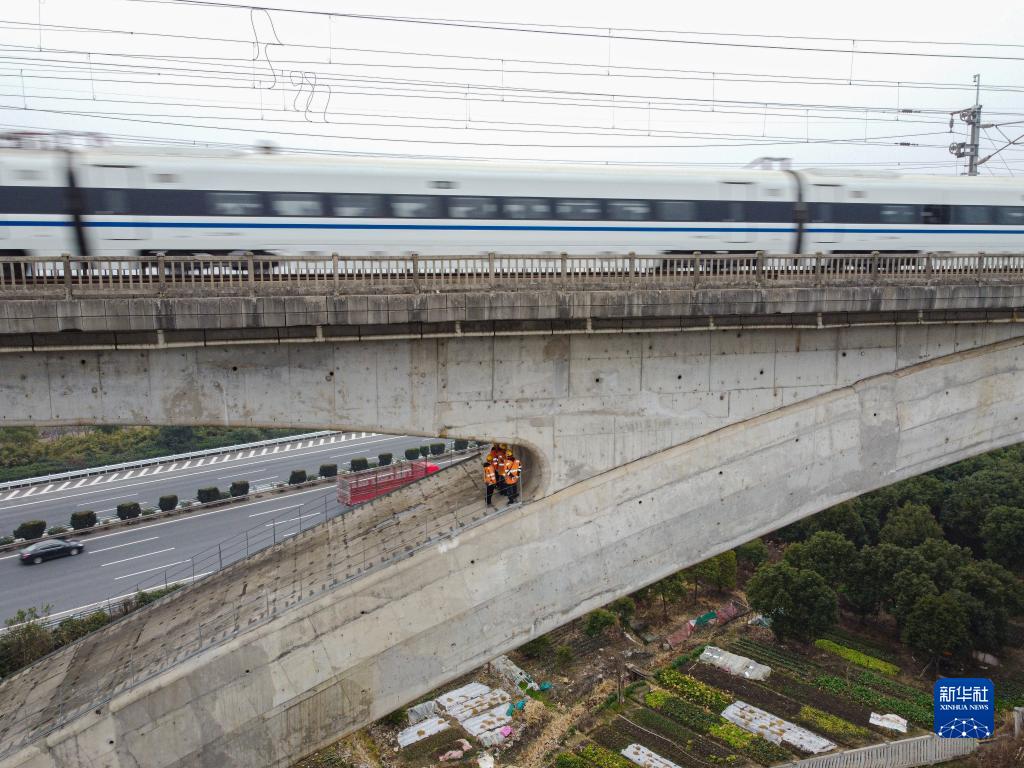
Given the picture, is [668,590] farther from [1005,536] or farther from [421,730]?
[1005,536]

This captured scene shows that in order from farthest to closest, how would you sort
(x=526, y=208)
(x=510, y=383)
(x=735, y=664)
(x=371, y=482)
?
1. (x=371, y=482)
2. (x=735, y=664)
3. (x=526, y=208)
4. (x=510, y=383)

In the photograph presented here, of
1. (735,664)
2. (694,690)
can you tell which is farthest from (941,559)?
(694,690)

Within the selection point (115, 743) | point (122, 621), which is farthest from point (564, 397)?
point (122, 621)

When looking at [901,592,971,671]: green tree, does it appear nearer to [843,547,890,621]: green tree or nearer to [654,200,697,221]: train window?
[843,547,890,621]: green tree

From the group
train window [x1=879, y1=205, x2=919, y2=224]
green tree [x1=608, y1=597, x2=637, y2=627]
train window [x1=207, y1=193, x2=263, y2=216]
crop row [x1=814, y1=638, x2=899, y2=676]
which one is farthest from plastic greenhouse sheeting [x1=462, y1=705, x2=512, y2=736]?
train window [x1=879, y1=205, x2=919, y2=224]

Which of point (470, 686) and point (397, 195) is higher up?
point (397, 195)

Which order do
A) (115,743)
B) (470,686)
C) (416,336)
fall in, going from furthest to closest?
(470,686) → (416,336) → (115,743)

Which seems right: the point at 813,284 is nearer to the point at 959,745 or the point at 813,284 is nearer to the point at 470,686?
the point at 959,745
